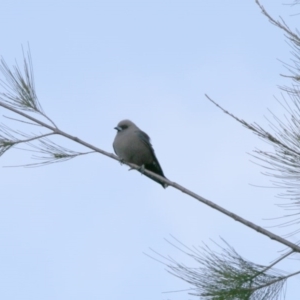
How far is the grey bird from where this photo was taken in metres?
5.53

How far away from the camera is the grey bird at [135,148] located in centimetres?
553

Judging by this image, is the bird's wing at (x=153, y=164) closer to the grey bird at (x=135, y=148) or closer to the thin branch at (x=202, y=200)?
the grey bird at (x=135, y=148)

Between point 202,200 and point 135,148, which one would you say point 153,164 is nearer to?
point 135,148

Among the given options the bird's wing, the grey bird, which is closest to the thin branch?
the grey bird

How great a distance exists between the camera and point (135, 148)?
554 cm

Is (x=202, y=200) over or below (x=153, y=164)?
below

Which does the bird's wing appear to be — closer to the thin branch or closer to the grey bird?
the grey bird

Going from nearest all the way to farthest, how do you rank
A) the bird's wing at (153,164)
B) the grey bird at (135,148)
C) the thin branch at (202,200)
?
the thin branch at (202,200) → the grey bird at (135,148) → the bird's wing at (153,164)

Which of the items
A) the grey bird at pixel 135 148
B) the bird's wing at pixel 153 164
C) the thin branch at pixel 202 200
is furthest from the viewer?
the bird's wing at pixel 153 164

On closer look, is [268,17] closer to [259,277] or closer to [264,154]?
[264,154]

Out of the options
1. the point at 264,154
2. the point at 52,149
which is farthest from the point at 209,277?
the point at 52,149

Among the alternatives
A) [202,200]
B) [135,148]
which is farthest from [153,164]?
[202,200]

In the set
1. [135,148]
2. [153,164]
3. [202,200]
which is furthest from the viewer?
[153,164]

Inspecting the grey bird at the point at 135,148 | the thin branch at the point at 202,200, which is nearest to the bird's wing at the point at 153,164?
the grey bird at the point at 135,148
